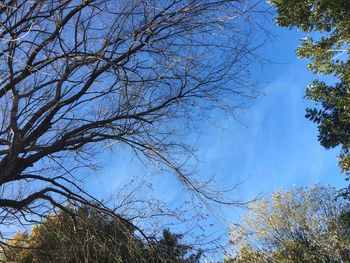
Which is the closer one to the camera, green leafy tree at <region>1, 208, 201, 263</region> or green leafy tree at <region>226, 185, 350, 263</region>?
green leafy tree at <region>1, 208, 201, 263</region>

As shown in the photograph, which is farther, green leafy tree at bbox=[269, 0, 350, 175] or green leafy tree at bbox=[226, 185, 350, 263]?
green leafy tree at bbox=[226, 185, 350, 263]

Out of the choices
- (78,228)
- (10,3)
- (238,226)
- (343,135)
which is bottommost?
(238,226)

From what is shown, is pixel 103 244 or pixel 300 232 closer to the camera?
pixel 103 244

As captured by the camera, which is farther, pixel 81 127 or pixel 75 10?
pixel 81 127

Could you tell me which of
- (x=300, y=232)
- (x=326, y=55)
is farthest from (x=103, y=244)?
(x=300, y=232)

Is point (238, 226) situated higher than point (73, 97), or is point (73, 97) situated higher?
point (73, 97)

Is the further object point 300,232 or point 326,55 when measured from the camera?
point 300,232

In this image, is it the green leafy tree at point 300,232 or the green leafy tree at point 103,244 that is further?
the green leafy tree at point 300,232

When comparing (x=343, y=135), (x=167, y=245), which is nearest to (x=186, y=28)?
(x=167, y=245)

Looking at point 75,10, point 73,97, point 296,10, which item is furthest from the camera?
point 296,10

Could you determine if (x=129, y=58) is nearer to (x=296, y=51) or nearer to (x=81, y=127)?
(x=81, y=127)

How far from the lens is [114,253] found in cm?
733

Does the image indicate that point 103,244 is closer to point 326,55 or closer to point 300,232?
point 326,55

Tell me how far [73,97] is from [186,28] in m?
1.95
